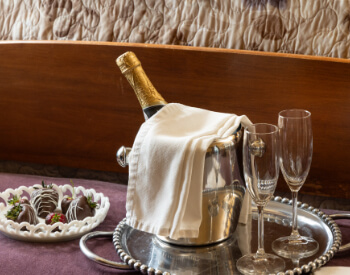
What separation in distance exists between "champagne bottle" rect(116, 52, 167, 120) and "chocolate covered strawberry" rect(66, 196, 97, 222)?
0.21 meters

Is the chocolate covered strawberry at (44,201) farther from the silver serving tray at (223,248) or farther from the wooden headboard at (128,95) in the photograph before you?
the wooden headboard at (128,95)

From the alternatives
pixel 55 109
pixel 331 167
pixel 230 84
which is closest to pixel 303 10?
pixel 230 84

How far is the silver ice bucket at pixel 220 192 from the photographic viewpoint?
36.8 inches

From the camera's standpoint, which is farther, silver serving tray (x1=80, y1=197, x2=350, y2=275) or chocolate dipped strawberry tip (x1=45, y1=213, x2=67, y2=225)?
chocolate dipped strawberry tip (x1=45, y1=213, x2=67, y2=225)

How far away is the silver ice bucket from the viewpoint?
3.07 ft

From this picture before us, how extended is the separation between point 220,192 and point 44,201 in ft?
1.24

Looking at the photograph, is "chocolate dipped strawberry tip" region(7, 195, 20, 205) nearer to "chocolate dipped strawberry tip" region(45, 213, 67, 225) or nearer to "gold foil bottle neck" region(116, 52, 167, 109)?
"chocolate dipped strawberry tip" region(45, 213, 67, 225)

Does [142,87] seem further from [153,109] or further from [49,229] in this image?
[49,229]

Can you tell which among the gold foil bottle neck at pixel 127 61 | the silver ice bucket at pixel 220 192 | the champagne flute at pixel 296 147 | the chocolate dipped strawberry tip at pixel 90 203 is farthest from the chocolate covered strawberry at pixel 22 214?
the champagne flute at pixel 296 147

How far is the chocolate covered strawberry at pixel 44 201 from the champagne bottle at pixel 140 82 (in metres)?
0.27

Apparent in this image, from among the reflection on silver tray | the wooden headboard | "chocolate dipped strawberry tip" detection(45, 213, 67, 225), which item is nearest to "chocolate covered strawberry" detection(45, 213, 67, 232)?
"chocolate dipped strawberry tip" detection(45, 213, 67, 225)

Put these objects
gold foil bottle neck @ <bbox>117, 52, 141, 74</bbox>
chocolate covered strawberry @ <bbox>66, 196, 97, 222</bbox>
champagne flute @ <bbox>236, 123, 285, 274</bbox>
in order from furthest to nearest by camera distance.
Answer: chocolate covered strawberry @ <bbox>66, 196, 97, 222</bbox> → gold foil bottle neck @ <bbox>117, 52, 141, 74</bbox> → champagne flute @ <bbox>236, 123, 285, 274</bbox>

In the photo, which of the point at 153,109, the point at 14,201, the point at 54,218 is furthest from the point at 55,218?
the point at 153,109

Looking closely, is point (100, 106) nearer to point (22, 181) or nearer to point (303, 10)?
point (22, 181)
